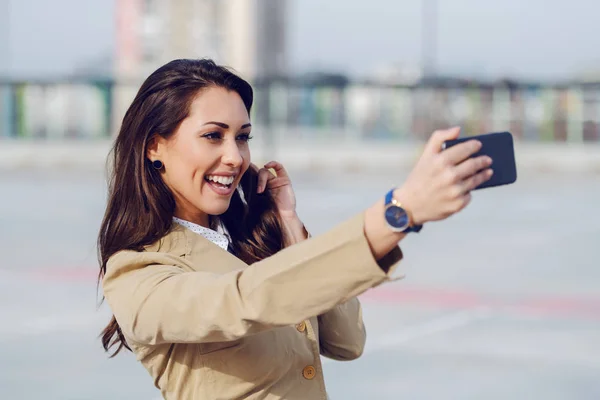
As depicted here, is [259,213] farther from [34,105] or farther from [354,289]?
[34,105]

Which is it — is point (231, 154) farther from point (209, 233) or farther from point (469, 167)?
point (469, 167)

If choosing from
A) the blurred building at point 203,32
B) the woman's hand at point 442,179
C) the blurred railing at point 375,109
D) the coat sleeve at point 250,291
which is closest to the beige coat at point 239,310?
the coat sleeve at point 250,291

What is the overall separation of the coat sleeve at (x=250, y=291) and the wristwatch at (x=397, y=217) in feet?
0.18

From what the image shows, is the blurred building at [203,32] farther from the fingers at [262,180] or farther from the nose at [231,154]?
the nose at [231,154]

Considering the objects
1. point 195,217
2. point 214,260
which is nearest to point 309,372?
point 214,260

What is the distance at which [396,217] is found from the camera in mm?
1671

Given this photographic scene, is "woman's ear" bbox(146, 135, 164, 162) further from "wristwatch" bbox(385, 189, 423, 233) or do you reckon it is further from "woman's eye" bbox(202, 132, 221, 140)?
"wristwatch" bbox(385, 189, 423, 233)

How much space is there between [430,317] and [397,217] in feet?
22.5

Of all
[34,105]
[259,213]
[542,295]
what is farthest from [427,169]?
[34,105]

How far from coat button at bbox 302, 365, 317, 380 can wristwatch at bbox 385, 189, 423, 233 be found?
70cm

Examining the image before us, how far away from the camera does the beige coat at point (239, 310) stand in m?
1.74

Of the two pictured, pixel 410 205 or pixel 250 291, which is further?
pixel 250 291

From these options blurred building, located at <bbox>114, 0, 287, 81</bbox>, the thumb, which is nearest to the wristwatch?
the thumb

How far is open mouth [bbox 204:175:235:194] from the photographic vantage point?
2354 mm
